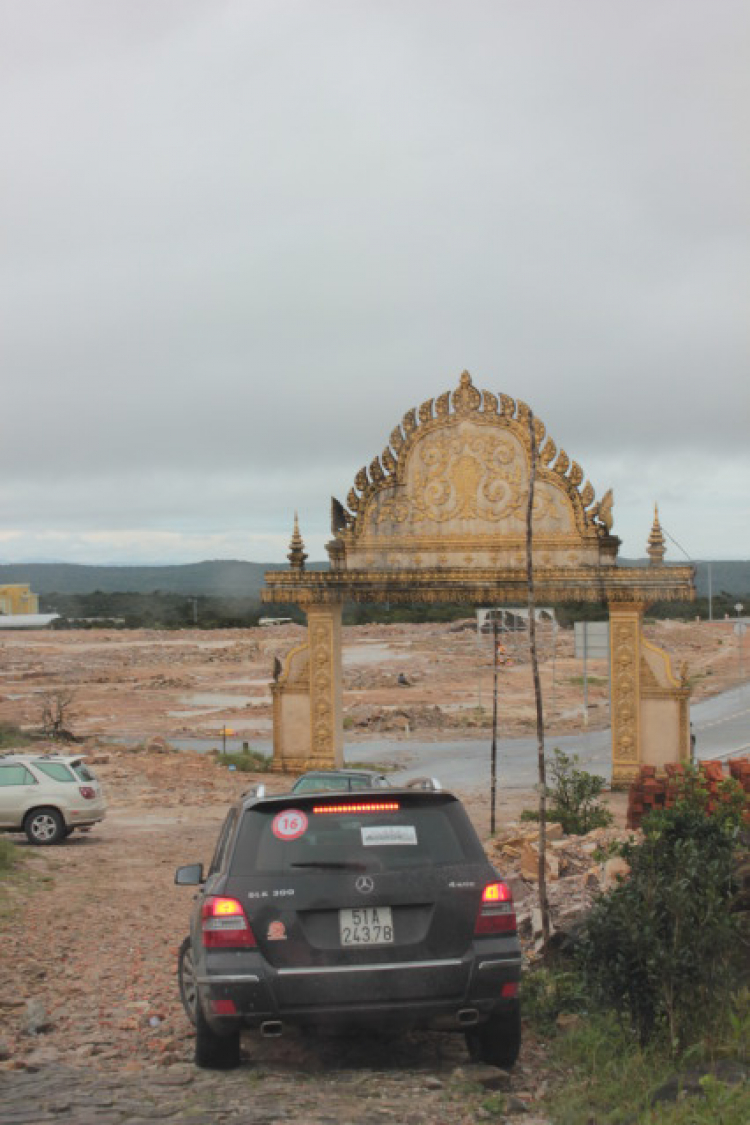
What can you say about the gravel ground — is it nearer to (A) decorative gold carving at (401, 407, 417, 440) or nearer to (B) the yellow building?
(A) decorative gold carving at (401, 407, 417, 440)

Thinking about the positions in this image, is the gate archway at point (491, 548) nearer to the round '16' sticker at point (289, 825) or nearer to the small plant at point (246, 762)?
the small plant at point (246, 762)

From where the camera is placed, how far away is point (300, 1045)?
7.50 meters

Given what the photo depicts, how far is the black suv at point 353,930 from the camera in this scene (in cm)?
657

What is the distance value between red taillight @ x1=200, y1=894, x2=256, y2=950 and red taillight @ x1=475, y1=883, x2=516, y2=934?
1216mm

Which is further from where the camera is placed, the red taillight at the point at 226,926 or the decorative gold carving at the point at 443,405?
the decorative gold carving at the point at 443,405

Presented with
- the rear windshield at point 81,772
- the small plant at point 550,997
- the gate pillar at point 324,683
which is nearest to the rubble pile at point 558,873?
the small plant at point 550,997

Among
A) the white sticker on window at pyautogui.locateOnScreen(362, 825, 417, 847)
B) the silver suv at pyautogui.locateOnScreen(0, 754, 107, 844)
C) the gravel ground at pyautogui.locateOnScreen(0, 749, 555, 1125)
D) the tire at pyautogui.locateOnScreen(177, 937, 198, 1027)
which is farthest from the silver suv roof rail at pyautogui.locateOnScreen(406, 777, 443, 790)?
the silver suv at pyautogui.locateOnScreen(0, 754, 107, 844)

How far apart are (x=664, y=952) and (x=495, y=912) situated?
3.34 feet

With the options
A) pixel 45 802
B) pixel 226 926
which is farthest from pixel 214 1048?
pixel 45 802

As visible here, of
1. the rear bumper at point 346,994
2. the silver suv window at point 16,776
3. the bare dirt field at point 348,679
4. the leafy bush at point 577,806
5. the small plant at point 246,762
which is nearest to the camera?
the rear bumper at point 346,994

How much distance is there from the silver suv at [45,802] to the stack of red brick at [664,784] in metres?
7.98

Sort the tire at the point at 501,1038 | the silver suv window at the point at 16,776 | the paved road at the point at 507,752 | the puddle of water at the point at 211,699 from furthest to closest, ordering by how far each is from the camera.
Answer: the puddle of water at the point at 211,699
the paved road at the point at 507,752
the silver suv window at the point at 16,776
the tire at the point at 501,1038

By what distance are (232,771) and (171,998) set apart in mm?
18218

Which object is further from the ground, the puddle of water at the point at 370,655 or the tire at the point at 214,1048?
the tire at the point at 214,1048
